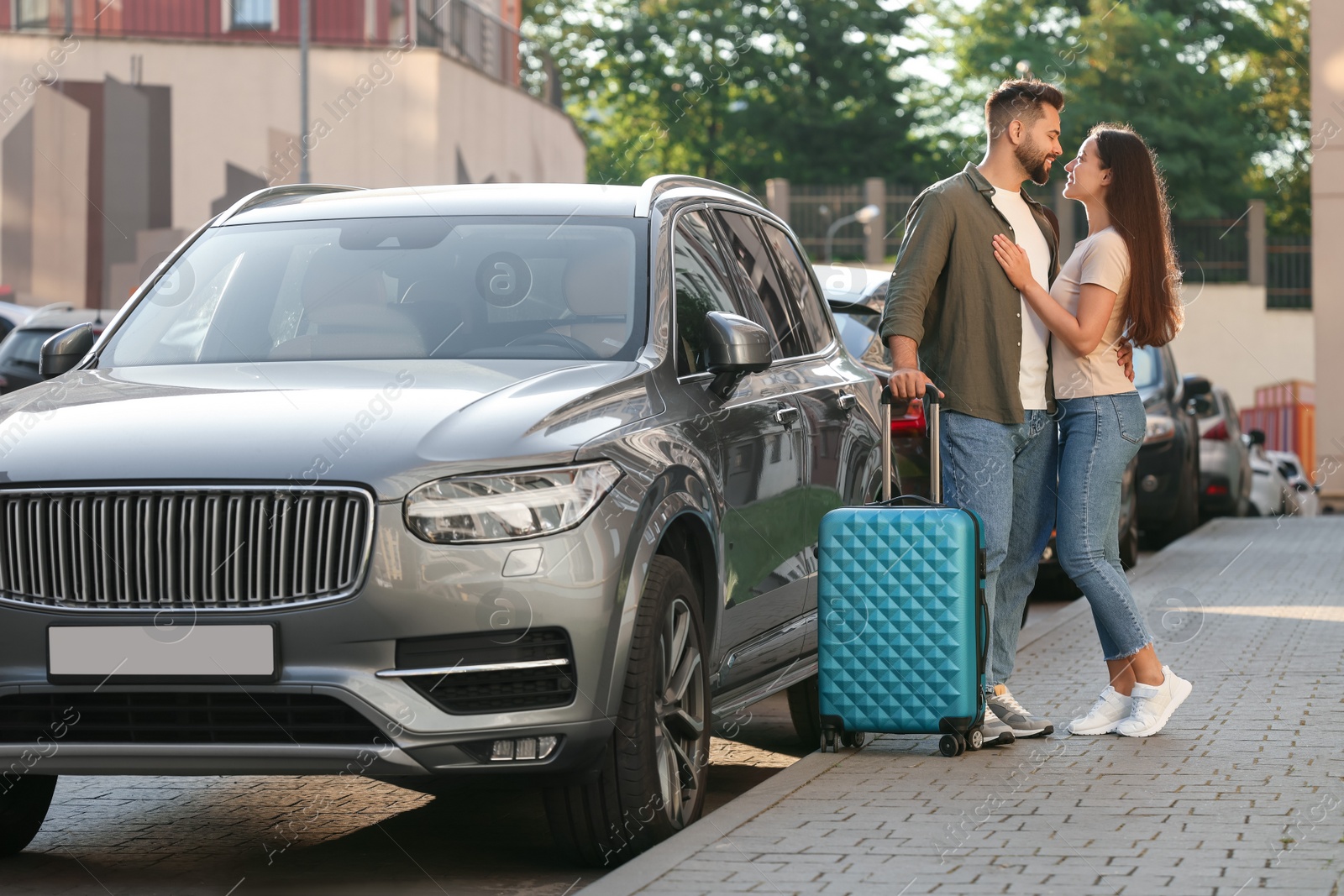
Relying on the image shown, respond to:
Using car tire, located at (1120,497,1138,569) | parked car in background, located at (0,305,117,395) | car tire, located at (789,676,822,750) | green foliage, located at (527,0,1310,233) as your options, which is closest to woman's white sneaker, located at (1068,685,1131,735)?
car tire, located at (789,676,822,750)

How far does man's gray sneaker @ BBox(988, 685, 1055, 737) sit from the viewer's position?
6562 mm

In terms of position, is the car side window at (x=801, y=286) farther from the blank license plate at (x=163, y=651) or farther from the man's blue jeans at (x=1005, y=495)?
the blank license plate at (x=163, y=651)

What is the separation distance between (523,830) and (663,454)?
54.4 inches

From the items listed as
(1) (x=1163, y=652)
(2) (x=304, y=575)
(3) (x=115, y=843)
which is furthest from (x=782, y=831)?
(1) (x=1163, y=652)

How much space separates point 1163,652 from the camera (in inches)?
351

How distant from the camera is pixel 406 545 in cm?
469

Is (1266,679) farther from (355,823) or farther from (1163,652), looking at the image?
(355,823)

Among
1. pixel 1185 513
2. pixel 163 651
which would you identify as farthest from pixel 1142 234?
pixel 1185 513

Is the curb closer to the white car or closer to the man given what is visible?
the man

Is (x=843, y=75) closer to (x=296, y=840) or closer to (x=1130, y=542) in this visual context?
(x=1130, y=542)

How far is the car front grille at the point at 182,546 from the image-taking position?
4.71 metres

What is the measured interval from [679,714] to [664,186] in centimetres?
199

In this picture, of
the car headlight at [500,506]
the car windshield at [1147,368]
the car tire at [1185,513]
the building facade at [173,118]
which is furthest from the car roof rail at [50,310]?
the building facade at [173,118]

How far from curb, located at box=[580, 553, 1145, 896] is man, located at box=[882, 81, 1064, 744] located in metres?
0.66
